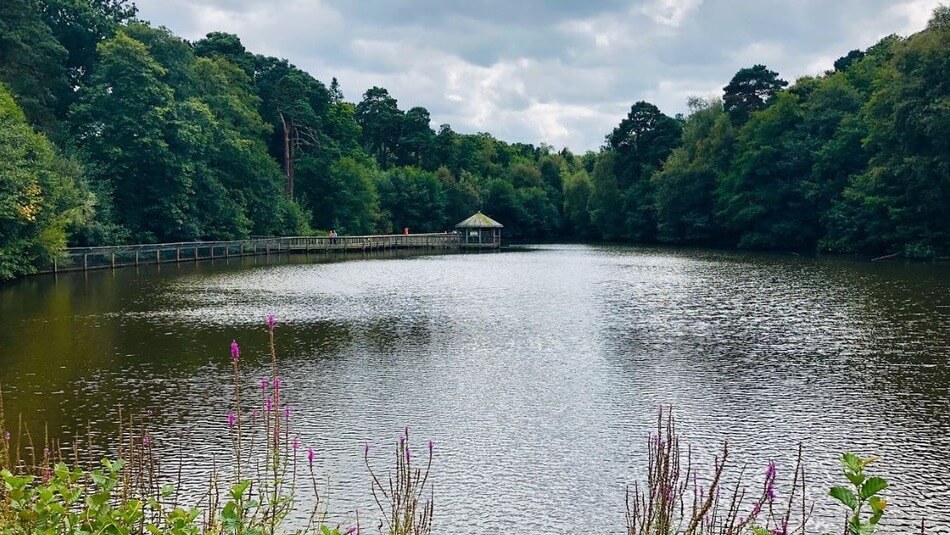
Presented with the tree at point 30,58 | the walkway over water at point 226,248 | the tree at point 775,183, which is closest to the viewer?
the walkway over water at point 226,248

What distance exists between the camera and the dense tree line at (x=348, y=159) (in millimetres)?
41812

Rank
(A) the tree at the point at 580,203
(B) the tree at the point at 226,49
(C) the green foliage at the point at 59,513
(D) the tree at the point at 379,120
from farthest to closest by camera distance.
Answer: (D) the tree at the point at 379,120 < (A) the tree at the point at 580,203 < (B) the tree at the point at 226,49 < (C) the green foliage at the point at 59,513

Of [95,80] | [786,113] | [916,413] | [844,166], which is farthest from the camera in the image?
[786,113]

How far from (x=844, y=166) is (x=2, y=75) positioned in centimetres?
5365

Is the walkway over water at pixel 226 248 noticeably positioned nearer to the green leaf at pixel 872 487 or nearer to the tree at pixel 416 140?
the tree at pixel 416 140

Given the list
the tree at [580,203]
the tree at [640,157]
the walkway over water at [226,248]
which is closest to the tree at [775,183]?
the tree at [640,157]

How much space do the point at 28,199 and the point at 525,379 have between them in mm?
25231

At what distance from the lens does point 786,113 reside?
6134 centimetres

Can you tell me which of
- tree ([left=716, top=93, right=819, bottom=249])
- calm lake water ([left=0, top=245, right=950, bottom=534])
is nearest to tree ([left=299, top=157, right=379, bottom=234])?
tree ([left=716, top=93, right=819, bottom=249])

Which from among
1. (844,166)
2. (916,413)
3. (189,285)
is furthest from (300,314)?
(844,166)

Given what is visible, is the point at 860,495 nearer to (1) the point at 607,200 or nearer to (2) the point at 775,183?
(2) the point at 775,183

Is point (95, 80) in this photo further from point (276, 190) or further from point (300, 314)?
point (300, 314)

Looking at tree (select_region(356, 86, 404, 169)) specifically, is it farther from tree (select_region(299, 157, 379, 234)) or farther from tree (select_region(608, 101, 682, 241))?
tree (select_region(608, 101, 682, 241))

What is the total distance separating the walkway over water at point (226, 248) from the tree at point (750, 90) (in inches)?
969
